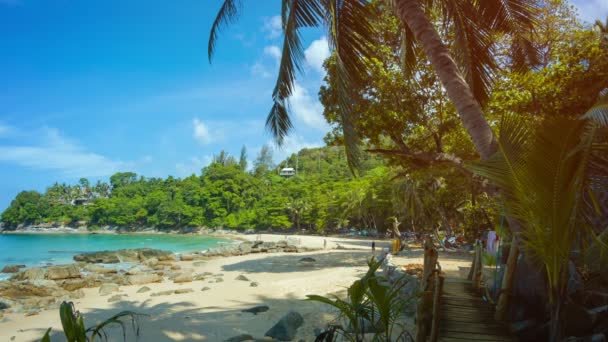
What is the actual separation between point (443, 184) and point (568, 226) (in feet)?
47.5

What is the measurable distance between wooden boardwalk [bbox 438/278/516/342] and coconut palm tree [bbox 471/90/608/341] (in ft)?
3.10

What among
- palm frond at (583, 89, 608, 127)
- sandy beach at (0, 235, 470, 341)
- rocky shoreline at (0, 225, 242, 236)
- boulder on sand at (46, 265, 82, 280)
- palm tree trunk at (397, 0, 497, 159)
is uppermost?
palm tree trunk at (397, 0, 497, 159)

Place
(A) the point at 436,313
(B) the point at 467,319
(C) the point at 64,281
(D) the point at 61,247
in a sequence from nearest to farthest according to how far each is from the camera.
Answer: (A) the point at 436,313
(B) the point at 467,319
(C) the point at 64,281
(D) the point at 61,247

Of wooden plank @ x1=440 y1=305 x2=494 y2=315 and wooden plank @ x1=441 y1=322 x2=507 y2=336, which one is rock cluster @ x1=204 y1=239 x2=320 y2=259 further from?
wooden plank @ x1=441 y1=322 x2=507 y2=336

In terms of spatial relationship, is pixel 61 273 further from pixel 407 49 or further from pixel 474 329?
pixel 474 329

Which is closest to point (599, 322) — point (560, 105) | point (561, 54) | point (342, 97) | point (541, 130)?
point (541, 130)

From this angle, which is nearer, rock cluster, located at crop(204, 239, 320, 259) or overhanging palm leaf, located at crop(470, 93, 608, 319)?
overhanging palm leaf, located at crop(470, 93, 608, 319)

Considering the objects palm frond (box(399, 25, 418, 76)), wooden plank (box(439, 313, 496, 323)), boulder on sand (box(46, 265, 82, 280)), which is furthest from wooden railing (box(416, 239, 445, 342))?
boulder on sand (box(46, 265, 82, 280))

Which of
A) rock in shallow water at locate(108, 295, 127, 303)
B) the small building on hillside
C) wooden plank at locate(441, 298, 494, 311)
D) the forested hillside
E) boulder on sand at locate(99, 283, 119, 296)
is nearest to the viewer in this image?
wooden plank at locate(441, 298, 494, 311)

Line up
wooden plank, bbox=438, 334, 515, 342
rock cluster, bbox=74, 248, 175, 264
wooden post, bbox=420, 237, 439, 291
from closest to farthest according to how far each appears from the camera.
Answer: wooden plank, bbox=438, 334, 515, 342
wooden post, bbox=420, 237, 439, 291
rock cluster, bbox=74, 248, 175, 264

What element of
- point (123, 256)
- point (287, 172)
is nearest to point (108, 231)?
point (287, 172)

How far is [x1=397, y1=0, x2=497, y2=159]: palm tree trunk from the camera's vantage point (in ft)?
12.8

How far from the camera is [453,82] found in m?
4.15

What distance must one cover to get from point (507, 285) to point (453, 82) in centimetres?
240
